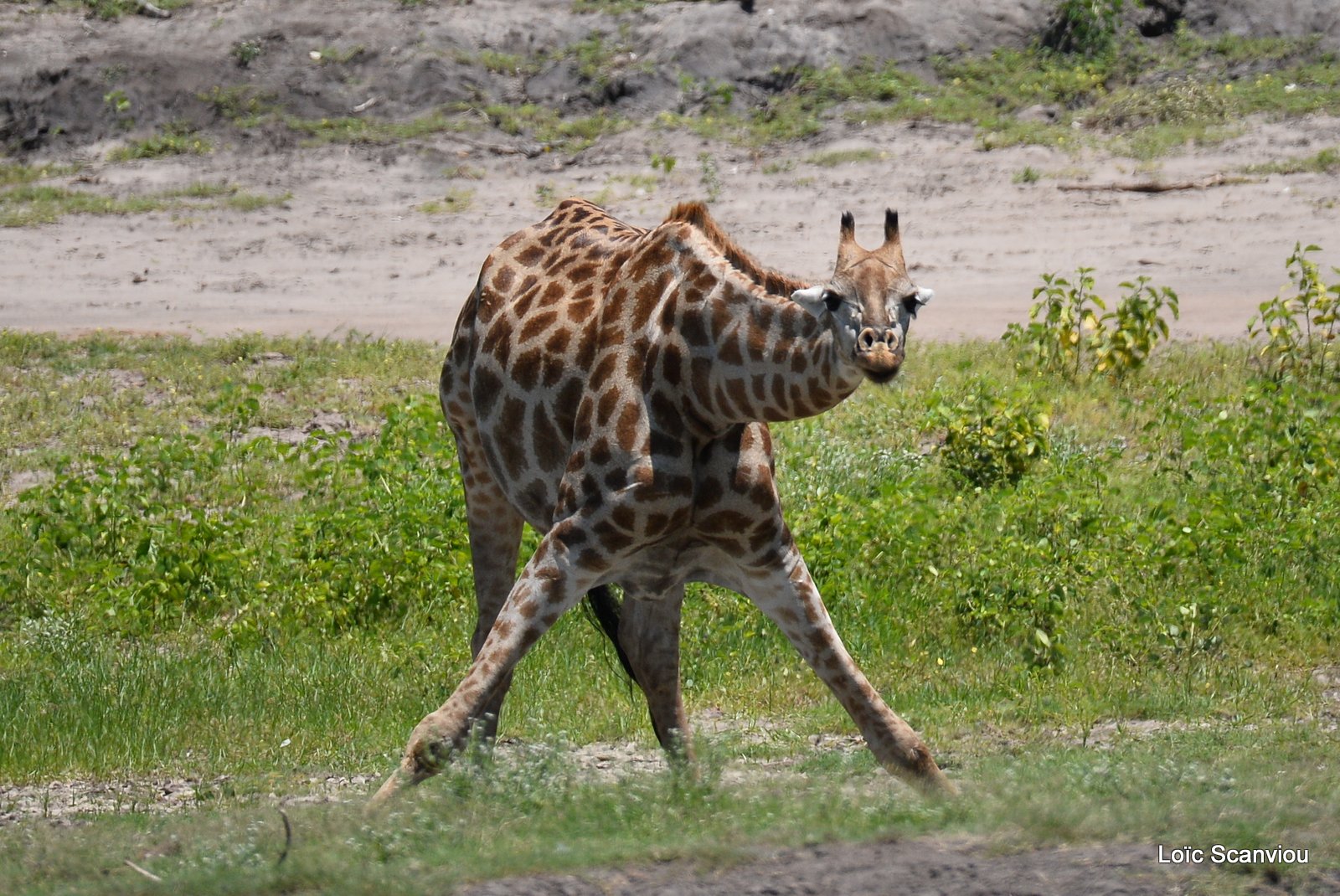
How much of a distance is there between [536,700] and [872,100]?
479 inches

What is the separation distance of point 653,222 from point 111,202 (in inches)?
214

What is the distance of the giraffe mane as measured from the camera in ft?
17.6

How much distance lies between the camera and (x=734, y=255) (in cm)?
558

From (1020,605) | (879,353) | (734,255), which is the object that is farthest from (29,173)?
(879,353)

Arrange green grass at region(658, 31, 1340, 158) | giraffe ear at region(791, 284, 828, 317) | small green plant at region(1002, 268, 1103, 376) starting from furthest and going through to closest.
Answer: green grass at region(658, 31, 1340, 158) → small green plant at region(1002, 268, 1103, 376) → giraffe ear at region(791, 284, 828, 317)

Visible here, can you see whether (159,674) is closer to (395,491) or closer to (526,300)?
(395,491)

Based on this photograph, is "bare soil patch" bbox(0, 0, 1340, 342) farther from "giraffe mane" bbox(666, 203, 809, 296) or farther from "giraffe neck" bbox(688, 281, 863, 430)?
"giraffe neck" bbox(688, 281, 863, 430)

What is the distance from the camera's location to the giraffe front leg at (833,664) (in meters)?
5.31

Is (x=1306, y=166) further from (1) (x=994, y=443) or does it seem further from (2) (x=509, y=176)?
(1) (x=994, y=443)

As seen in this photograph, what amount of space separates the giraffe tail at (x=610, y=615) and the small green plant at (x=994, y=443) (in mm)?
3651

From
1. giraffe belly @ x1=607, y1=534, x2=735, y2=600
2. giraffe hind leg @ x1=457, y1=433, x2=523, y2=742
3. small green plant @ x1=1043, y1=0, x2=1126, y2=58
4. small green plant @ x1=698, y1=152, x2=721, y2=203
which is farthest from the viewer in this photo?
small green plant @ x1=1043, y1=0, x2=1126, y2=58

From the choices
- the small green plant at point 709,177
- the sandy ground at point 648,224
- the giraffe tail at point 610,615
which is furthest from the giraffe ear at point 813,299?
the small green plant at point 709,177

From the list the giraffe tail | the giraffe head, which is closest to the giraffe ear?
the giraffe head

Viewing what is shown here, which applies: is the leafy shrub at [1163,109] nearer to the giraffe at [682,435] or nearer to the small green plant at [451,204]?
the small green plant at [451,204]
